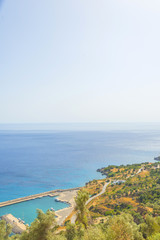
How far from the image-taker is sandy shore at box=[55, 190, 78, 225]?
1391 inches

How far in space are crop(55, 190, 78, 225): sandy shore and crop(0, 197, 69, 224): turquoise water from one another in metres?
1.67

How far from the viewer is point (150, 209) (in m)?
31.4

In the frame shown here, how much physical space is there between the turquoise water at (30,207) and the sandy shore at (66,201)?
167 cm

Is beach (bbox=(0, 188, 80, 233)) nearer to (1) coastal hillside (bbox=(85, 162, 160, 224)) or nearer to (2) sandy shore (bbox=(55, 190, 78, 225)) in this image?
(2) sandy shore (bbox=(55, 190, 78, 225))

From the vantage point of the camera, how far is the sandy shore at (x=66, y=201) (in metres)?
35.3

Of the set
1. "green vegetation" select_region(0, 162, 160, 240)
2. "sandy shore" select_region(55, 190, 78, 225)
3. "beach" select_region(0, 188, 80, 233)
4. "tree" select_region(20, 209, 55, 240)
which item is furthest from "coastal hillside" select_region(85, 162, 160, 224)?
"tree" select_region(20, 209, 55, 240)

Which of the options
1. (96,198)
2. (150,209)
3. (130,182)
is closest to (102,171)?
(130,182)

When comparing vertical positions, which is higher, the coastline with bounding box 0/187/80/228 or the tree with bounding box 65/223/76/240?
the tree with bounding box 65/223/76/240

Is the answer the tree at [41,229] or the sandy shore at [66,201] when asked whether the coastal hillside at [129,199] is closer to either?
the sandy shore at [66,201]

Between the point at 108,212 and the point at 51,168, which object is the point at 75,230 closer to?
→ the point at 108,212

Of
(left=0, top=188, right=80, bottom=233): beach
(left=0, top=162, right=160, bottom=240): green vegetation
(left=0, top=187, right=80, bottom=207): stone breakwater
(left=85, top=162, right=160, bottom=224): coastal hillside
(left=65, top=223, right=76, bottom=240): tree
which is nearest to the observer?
(left=0, top=162, right=160, bottom=240): green vegetation

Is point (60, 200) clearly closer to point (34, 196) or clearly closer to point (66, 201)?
point (66, 201)

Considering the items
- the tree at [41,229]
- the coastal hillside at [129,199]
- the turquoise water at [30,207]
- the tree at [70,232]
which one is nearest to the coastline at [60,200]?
the turquoise water at [30,207]

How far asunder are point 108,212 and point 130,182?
16.7 metres
